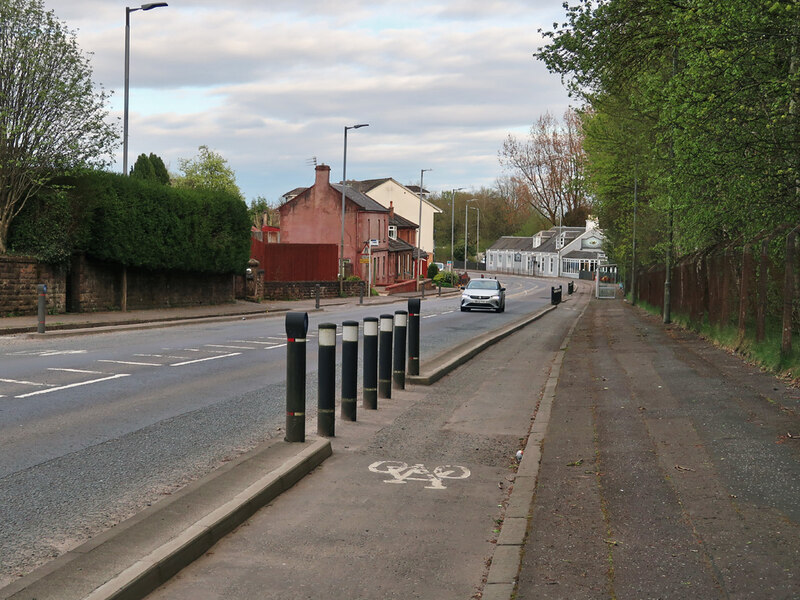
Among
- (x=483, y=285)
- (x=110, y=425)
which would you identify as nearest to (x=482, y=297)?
(x=483, y=285)

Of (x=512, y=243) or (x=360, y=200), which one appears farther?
(x=512, y=243)

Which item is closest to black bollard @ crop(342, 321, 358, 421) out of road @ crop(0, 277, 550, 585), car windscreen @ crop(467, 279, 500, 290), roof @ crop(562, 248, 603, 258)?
road @ crop(0, 277, 550, 585)

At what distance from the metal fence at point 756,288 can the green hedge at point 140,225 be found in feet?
57.5

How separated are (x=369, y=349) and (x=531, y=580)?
19.4 feet

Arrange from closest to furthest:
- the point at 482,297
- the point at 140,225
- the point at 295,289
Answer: the point at 140,225 < the point at 482,297 < the point at 295,289

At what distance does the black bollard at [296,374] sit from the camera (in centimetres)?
736

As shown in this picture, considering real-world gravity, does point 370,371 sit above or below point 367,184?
below

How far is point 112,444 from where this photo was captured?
7859mm

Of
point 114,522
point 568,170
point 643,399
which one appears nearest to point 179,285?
point 643,399

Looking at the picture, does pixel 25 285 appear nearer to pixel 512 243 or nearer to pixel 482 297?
pixel 482 297

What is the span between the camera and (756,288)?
15094 mm

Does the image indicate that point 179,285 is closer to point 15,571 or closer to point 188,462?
point 188,462

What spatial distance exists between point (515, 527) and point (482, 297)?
112 ft

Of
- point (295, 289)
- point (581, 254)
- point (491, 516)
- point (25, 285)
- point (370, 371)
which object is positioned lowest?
point (491, 516)
